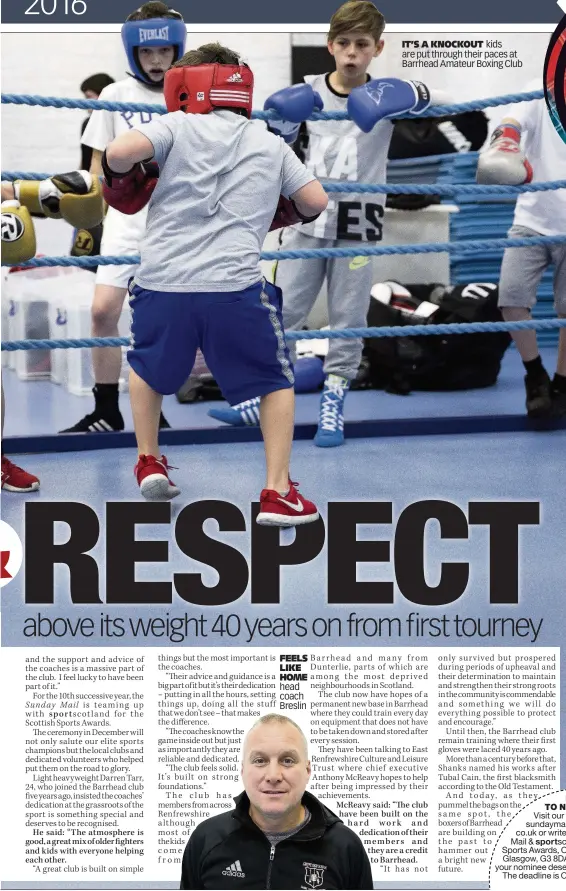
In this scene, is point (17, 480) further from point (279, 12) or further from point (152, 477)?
point (279, 12)

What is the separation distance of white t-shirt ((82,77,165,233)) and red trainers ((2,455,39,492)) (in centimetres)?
57

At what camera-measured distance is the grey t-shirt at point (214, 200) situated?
5.87 ft

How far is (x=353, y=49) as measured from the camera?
247 centimetres

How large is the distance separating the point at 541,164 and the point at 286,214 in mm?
1250

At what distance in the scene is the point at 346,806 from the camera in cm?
147

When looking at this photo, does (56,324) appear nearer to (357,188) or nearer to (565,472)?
(357,188)

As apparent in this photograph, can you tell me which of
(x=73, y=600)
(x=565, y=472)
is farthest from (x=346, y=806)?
(x=565, y=472)

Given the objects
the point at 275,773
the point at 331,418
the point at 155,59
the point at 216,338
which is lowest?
the point at 275,773

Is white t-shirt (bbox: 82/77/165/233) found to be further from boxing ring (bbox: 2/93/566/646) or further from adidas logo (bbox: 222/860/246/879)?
adidas logo (bbox: 222/860/246/879)

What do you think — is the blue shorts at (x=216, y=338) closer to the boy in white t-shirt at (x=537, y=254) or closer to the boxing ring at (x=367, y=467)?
the boxing ring at (x=367, y=467)

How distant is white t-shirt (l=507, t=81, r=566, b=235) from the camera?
2883mm

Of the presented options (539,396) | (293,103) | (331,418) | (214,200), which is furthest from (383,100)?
(539,396)

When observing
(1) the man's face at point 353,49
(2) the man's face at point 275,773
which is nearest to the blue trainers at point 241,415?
(1) the man's face at point 353,49

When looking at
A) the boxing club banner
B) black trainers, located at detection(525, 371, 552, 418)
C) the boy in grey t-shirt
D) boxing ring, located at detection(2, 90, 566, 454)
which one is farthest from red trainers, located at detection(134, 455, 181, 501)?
black trainers, located at detection(525, 371, 552, 418)
